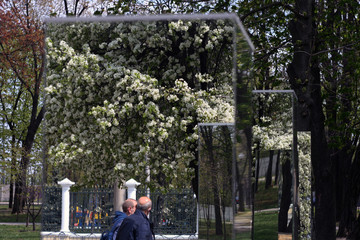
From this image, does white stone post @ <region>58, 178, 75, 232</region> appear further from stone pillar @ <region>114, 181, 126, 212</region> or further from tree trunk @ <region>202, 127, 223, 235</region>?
tree trunk @ <region>202, 127, 223, 235</region>

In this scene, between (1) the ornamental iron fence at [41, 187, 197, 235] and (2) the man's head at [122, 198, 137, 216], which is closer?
(1) the ornamental iron fence at [41, 187, 197, 235]

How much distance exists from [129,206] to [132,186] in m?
0.34

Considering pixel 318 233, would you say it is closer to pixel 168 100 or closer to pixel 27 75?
pixel 168 100

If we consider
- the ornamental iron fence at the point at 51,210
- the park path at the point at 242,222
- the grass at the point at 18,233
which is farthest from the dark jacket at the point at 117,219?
the grass at the point at 18,233

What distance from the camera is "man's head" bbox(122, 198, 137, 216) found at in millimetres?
5743

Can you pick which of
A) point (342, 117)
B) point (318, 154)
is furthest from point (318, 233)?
point (342, 117)

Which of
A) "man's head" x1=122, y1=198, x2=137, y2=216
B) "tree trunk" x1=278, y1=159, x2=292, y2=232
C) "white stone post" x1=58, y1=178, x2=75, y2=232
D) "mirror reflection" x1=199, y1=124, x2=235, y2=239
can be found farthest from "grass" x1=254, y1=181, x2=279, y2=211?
"white stone post" x1=58, y1=178, x2=75, y2=232

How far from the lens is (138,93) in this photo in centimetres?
562

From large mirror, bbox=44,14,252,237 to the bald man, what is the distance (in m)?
0.28

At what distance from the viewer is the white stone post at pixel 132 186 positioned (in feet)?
18.2

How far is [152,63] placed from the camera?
565cm

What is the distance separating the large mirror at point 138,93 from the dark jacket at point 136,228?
0.56 meters

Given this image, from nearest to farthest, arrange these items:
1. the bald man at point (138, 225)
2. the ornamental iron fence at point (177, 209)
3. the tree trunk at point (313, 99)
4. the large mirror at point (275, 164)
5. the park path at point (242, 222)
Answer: the park path at point (242, 222)
the ornamental iron fence at point (177, 209)
the bald man at point (138, 225)
the large mirror at point (275, 164)
the tree trunk at point (313, 99)

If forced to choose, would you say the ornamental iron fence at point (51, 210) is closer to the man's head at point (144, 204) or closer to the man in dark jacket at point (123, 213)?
the man in dark jacket at point (123, 213)
